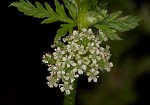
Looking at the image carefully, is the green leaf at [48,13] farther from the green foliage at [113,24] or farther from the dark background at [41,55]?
the dark background at [41,55]

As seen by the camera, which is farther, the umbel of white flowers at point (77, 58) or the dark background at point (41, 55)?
the dark background at point (41, 55)

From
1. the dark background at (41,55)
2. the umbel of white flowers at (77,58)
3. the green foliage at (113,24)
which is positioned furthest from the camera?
the dark background at (41,55)

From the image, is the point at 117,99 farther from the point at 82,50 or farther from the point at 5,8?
the point at 82,50

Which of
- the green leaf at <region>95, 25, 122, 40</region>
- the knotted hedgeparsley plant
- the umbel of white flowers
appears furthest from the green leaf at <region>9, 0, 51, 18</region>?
the green leaf at <region>95, 25, 122, 40</region>

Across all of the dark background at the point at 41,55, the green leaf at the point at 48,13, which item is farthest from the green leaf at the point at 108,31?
the dark background at the point at 41,55

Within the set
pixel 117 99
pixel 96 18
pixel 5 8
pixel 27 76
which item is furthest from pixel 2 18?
pixel 96 18

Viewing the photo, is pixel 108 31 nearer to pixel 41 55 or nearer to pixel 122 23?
pixel 122 23

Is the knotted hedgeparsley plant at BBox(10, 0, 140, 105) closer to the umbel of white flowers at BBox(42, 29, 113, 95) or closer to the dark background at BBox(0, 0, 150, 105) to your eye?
the umbel of white flowers at BBox(42, 29, 113, 95)

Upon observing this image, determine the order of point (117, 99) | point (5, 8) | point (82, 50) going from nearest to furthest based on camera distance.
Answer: point (82, 50) < point (117, 99) < point (5, 8)
